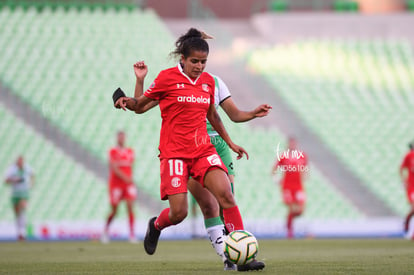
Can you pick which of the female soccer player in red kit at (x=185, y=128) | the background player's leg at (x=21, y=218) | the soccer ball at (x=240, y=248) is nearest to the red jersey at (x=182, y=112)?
the female soccer player in red kit at (x=185, y=128)

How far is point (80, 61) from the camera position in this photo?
22219mm

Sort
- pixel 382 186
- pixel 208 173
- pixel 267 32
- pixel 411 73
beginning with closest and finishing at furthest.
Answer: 1. pixel 208 173
2. pixel 382 186
3. pixel 411 73
4. pixel 267 32

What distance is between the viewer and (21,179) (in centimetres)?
1716

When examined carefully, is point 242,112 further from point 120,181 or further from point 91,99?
point 91,99

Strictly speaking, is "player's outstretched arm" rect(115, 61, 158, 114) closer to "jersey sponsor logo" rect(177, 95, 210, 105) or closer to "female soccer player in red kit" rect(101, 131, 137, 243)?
"jersey sponsor logo" rect(177, 95, 210, 105)

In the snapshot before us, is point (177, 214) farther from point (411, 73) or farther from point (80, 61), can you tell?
point (411, 73)

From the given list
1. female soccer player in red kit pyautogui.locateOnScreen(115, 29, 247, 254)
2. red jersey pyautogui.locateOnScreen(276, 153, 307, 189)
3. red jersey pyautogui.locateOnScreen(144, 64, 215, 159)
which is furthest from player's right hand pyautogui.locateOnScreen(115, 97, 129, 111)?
red jersey pyautogui.locateOnScreen(276, 153, 307, 189)

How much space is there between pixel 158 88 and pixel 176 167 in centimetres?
74

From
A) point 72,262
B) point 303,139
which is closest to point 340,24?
point 303,139

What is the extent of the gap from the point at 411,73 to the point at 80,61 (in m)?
9.74

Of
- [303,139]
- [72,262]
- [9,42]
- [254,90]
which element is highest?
[9,42]

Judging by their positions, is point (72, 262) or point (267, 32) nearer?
point (72, 262)

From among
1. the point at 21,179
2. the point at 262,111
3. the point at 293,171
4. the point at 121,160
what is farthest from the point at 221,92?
the point at 21,179

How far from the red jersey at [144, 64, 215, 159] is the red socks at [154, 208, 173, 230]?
636mm
